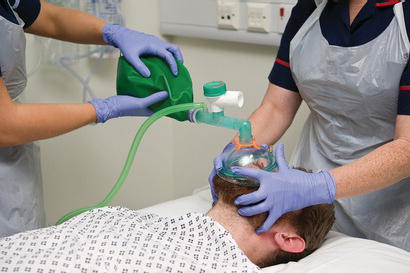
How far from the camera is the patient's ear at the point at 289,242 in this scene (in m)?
1.56

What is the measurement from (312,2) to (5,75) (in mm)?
971

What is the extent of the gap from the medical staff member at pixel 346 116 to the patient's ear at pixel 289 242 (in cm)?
8

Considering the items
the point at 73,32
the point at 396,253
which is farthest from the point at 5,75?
the point at 396,253

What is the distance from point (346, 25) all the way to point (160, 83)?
0.57 metres

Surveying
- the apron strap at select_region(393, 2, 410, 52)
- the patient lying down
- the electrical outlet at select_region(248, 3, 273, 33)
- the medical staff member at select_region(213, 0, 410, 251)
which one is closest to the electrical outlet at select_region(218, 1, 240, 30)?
the electrical outlet at select_region(248, 3, 273, 33)

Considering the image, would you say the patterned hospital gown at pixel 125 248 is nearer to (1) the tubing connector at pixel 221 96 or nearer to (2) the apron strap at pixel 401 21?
(1) the tubing connector at pixel 221 96

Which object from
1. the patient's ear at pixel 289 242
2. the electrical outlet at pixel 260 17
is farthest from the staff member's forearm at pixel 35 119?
the electrical outlet at pixel 260 17

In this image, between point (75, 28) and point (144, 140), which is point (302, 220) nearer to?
point (75, 28)

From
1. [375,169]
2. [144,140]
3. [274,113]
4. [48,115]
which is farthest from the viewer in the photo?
[144,140]

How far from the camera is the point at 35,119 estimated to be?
1.58 meters

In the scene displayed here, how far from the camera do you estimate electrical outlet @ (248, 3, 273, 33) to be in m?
2.38

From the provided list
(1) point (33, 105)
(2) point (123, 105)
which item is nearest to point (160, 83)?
(2) point (123, 105)

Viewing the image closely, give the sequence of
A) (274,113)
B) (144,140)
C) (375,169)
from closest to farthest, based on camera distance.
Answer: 1. (375,169)
2. (274,113)
3. (144,140)

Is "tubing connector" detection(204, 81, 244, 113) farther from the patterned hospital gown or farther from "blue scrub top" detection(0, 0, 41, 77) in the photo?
"blue scrub top" detection(0, 0, 41, 77)
